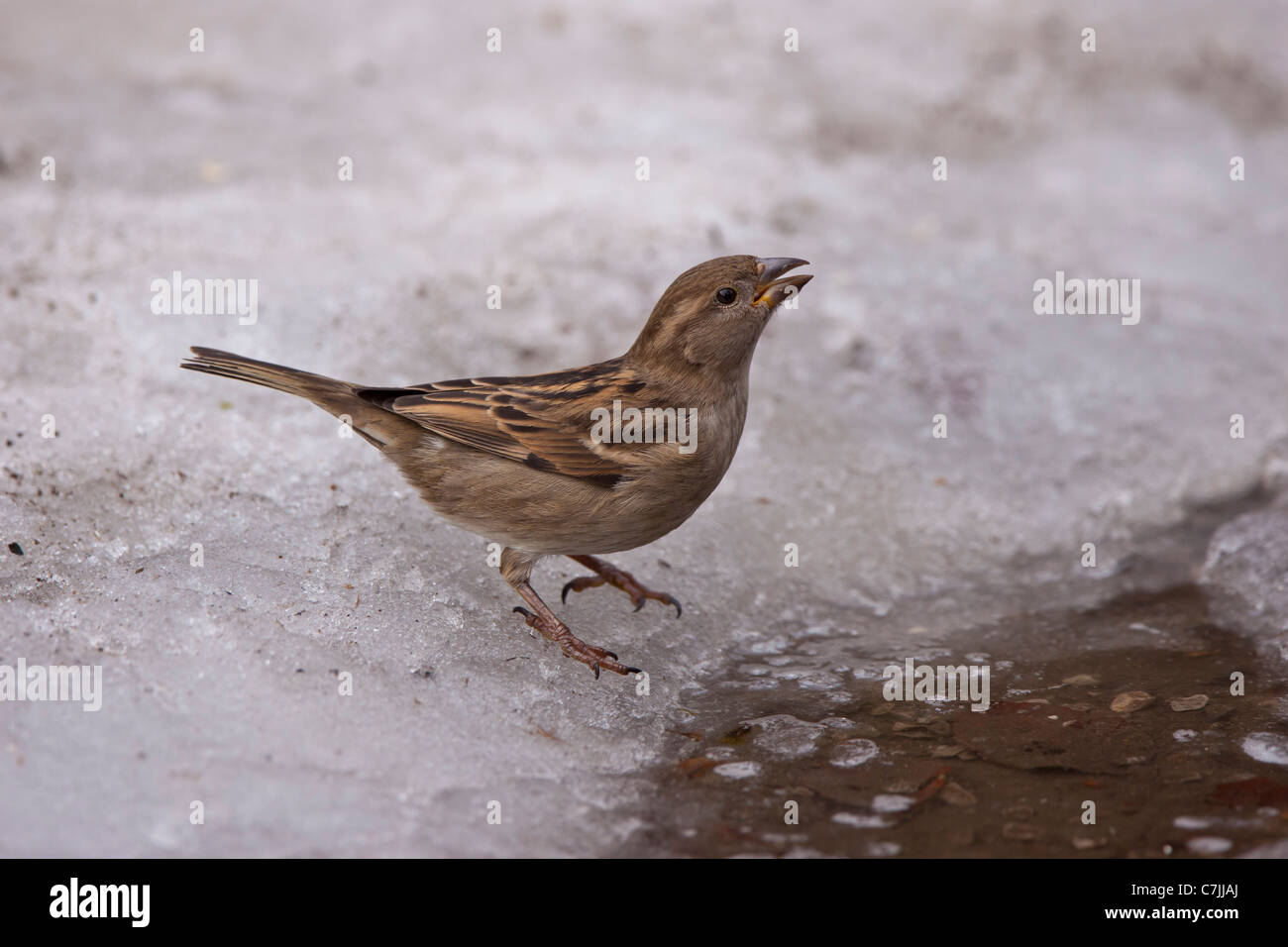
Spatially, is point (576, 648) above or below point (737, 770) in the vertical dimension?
above

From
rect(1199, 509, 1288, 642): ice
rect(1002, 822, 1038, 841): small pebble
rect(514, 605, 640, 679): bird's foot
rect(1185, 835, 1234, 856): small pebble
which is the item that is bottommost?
rect(1185, 835, 1234, 856): small pebble

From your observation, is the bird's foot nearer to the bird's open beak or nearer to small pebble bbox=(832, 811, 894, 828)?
small pebble bbox=(832, 811, 894, 828)

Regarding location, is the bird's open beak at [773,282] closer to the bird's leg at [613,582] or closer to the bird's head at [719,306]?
the bird's head at [719,306]

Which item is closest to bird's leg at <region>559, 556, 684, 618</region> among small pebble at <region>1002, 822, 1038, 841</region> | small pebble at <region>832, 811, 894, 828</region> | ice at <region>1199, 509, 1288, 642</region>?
small pebble at <region>832, 811, 894, 828</region>

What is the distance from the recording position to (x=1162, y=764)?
13.3 ft

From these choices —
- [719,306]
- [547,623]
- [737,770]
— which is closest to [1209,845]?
[737,770]

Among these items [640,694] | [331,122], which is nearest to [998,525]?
[640,694]

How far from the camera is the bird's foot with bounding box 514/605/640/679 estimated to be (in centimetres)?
462

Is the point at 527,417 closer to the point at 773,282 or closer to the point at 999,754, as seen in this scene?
the point at 773,282

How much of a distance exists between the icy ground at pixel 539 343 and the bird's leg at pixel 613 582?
A: 0.23 ft

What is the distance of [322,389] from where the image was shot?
4.83 meters

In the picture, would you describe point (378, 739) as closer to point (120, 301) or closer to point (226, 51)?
point (120, 301)

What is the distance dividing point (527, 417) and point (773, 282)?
111 centimetres

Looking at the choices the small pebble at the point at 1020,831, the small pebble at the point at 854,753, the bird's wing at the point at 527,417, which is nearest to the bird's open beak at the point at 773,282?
the bird's wing at the point at 527,417
